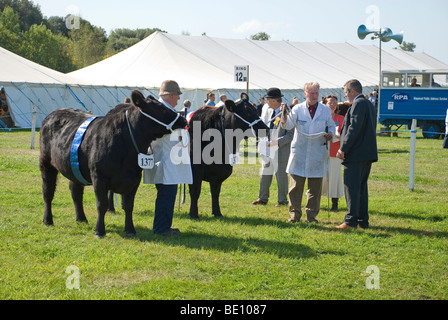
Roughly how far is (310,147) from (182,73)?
25.4m

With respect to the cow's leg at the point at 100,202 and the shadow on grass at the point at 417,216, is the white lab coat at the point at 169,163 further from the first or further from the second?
the shadow on grass at the point at 417,216

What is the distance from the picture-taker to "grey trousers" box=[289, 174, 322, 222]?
27.2 feet

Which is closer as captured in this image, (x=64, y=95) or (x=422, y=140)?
(x=422, y=140)

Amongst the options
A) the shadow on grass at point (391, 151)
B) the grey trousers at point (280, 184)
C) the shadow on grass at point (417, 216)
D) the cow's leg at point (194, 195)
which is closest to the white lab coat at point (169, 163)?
the cow's leg at point (194, 195)

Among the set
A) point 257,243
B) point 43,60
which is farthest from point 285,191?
point 43,60

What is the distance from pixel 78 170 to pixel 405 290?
4714mm

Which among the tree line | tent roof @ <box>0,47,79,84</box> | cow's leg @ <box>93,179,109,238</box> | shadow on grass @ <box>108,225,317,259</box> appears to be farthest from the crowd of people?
the tree line

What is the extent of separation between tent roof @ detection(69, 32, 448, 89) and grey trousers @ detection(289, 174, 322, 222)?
23051mm

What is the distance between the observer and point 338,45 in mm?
51125

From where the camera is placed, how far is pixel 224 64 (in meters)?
35.7

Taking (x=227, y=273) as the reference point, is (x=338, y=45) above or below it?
above

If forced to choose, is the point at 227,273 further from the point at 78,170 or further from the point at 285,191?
the point at 285,191

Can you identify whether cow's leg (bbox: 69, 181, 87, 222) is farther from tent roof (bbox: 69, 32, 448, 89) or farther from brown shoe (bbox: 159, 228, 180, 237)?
tent roof (bbox: 69, 32, 448, 89)

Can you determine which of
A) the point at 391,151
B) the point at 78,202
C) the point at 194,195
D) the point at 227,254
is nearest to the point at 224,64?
the point at 391,151
